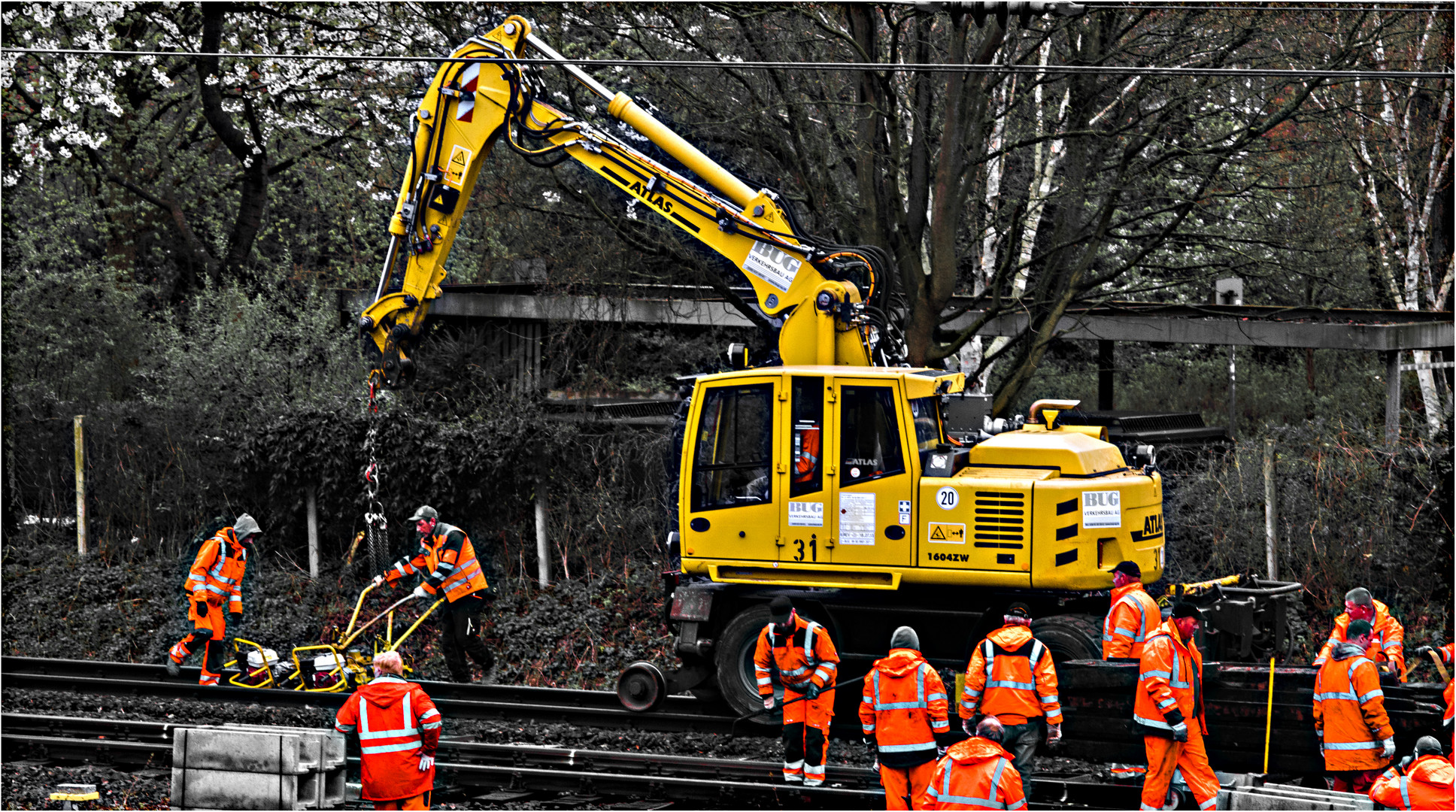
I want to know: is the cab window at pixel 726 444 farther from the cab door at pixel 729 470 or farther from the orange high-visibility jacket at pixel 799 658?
the orange high-visibility jacket at pixel 799 658

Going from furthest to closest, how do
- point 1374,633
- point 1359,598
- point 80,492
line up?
1. point 80,492
2. point 1374,633
3. point 1359,598

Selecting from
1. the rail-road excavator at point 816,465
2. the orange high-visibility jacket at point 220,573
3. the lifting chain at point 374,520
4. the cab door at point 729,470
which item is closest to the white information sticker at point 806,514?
the rail-road excavator at point 816,465

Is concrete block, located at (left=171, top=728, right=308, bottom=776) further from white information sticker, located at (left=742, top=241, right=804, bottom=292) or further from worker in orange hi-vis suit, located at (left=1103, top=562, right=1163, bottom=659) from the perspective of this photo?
worker in orange hi-vis suit, located at (left=1103, top=562, right=1163, bottom=659)

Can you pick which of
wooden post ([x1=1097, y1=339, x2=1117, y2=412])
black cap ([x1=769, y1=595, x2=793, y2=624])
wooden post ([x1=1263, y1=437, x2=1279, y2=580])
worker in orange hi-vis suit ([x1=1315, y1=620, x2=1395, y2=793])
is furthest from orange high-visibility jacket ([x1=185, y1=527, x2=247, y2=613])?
wooden post ([x1=1097, y1=339, x2=1117, y2=412])

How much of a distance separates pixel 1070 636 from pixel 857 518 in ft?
5.87

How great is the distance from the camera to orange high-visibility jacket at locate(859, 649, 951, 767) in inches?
321

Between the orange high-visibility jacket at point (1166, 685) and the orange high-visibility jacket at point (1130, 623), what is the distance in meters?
0.55

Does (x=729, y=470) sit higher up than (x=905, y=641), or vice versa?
(x=729, y=470)

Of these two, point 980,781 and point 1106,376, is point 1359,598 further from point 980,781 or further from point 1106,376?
point 1106,376

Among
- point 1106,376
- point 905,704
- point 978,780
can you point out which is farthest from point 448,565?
point 1106,376

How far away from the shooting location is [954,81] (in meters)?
13.7

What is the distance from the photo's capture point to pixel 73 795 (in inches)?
334

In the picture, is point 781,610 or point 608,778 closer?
point 781,610

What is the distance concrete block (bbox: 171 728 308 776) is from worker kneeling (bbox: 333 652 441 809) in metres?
0.53
